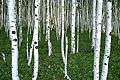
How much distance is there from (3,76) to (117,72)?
6.69 metres

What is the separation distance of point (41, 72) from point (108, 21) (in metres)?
5.76

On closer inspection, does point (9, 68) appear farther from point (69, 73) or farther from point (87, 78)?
point (87, 78)

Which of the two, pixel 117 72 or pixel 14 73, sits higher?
pixel 14 73

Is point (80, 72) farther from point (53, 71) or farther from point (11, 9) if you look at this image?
point (11, 9)

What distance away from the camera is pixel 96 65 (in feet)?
35.1

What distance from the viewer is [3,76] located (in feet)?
45.9

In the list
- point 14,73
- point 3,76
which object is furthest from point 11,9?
point 3,76

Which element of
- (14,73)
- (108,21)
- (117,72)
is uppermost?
(108,21)

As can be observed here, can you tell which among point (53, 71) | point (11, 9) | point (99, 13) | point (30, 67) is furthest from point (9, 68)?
point (99, 13)

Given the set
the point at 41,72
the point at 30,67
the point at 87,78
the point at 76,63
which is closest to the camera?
the point at 87,78

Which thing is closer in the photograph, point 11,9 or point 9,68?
point 11,9

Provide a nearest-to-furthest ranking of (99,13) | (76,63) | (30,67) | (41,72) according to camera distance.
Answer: (99,13)
(41,72)
(30,67)
(76,63)

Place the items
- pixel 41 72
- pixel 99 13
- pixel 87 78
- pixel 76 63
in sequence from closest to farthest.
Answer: pixel 99 13 < pixel 87 78 < pixel 41 72 < pixel 76 63

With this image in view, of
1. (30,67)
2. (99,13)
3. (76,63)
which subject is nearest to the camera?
(99,13)
